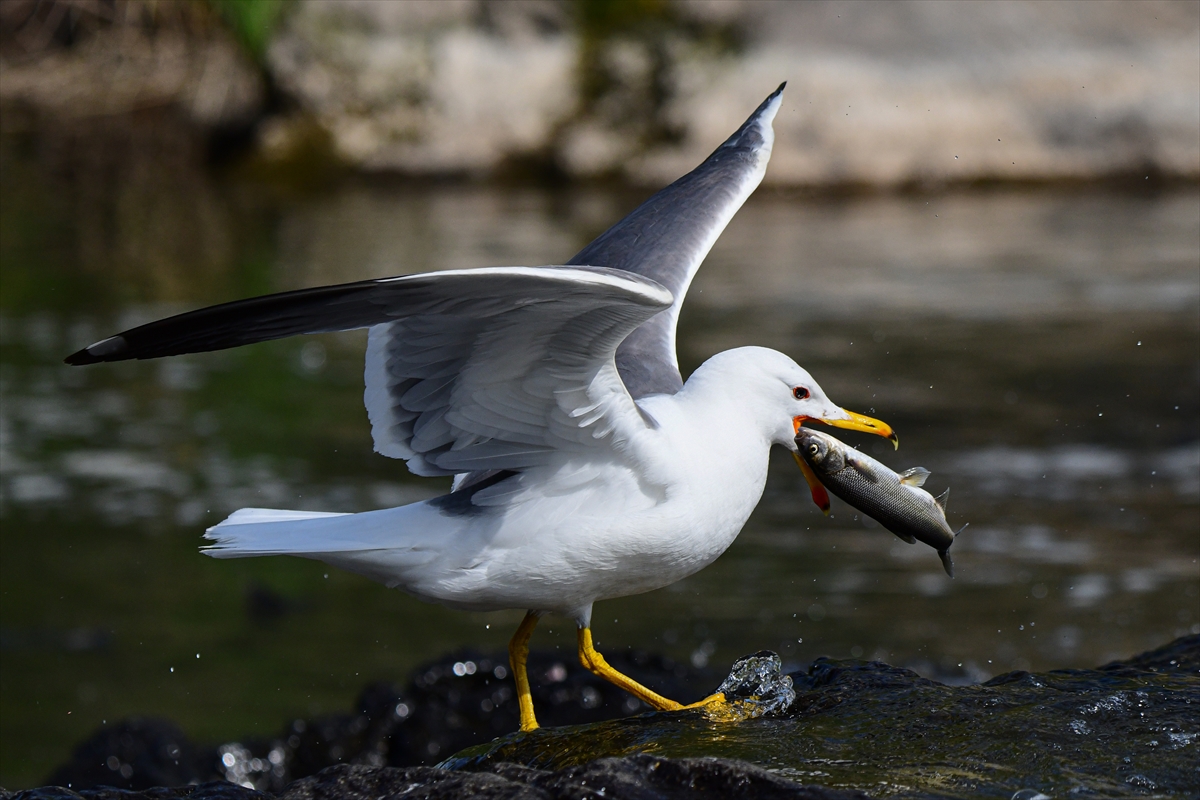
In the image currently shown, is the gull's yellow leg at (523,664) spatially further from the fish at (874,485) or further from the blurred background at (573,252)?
the blurred background at (573,252)

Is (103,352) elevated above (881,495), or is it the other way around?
(103,352)

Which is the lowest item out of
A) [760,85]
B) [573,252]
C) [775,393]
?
[573,252]

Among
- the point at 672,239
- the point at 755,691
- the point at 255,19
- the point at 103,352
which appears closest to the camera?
the point at 103,352

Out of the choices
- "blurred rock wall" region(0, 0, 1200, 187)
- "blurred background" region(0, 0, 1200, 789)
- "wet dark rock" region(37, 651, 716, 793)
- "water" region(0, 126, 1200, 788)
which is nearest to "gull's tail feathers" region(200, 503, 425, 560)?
"wet dark rock" region(37, 651, 716, 793)

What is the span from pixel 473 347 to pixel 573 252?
9.76 metres

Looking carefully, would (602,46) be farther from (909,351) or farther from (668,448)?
(668,448)

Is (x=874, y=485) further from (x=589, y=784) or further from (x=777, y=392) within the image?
(x=589, y=784)

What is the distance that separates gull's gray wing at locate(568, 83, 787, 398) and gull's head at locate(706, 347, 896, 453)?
297mm

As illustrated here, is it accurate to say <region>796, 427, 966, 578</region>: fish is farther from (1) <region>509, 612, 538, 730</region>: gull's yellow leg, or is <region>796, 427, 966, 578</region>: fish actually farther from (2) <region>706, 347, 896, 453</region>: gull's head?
(1) <region>509, 612, 538, 730</region>: gull's yellow leg

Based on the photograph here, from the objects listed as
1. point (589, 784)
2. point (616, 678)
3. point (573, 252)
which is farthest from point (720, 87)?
point (589, 784)

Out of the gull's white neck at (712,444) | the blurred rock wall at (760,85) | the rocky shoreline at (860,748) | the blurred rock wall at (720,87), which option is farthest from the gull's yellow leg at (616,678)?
the blurred rock wall at (760,85)

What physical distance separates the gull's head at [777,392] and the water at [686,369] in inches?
79.2

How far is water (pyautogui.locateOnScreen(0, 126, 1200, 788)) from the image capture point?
6723 millimetres

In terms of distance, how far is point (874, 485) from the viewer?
4.39 metres
